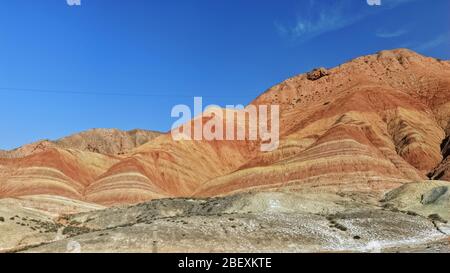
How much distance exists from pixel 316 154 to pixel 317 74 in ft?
238

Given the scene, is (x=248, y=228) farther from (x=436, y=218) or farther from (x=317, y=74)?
(x=317, y=74)

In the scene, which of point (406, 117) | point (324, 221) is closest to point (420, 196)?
point (324, 221)

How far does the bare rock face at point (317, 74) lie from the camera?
16888 centimetres

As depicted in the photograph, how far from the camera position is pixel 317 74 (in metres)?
170

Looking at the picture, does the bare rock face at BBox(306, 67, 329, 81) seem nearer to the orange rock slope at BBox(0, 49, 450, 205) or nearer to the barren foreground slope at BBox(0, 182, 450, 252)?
the orange rock slope at BBox(0, 49, 450, 205)

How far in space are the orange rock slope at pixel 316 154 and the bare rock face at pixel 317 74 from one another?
2.64 metres

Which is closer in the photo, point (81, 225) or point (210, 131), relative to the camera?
point (81, 225)

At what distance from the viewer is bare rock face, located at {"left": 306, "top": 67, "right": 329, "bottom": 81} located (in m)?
169

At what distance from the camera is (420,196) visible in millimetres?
67688

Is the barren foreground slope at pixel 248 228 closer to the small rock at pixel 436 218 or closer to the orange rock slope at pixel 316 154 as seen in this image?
the small rock at pixel 436 218

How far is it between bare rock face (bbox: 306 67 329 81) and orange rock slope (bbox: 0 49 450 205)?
2638mm
